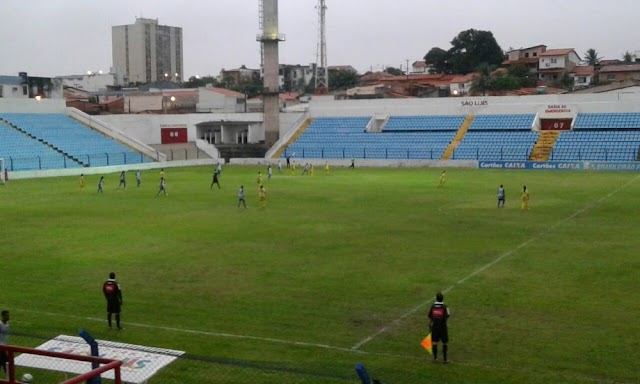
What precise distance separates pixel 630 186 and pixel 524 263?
25870mm

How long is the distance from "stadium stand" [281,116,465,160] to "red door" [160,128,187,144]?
1233cm

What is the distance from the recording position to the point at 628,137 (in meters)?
61.7

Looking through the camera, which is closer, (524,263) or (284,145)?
(524,263)

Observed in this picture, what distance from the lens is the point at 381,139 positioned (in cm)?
7150

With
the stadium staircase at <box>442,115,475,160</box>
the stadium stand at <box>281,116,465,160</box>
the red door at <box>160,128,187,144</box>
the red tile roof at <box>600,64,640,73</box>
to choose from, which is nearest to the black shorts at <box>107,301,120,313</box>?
the stadium staircase at <box>442,115,475,160</box>

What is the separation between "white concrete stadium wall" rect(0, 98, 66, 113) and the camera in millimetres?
67812

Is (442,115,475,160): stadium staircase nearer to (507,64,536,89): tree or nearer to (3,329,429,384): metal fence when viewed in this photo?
(507,64,536,89): tree

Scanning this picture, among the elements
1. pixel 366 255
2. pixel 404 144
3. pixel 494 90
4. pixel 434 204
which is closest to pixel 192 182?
pixel 434 204

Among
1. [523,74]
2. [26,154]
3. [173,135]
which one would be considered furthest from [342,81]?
[26,154]

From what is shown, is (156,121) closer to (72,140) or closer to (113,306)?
(72,140)

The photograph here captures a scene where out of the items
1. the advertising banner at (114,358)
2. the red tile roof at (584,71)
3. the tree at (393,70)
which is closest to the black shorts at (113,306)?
the advertising banner at (114,358)

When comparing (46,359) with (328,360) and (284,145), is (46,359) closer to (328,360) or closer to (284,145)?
(328,360)

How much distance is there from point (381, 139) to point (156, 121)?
24705 mm

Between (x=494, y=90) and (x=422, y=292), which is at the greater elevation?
(x=494, y=90)
